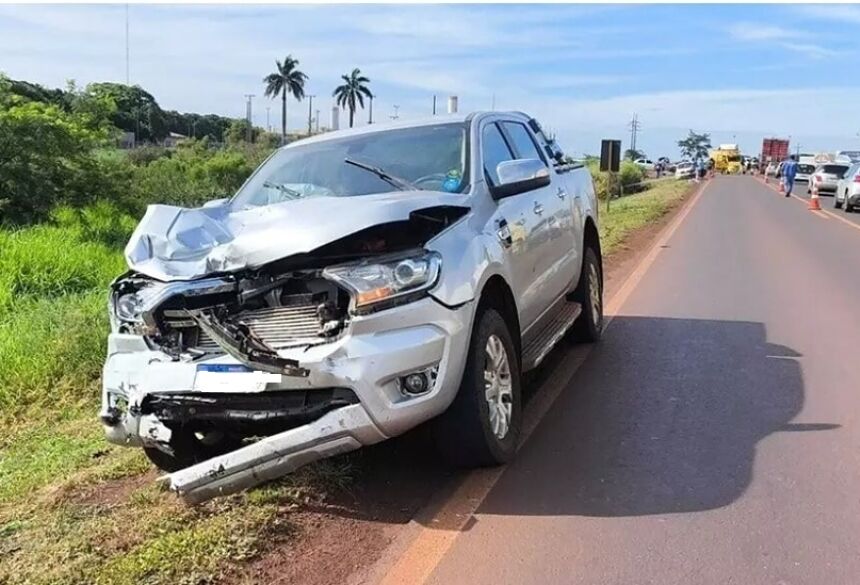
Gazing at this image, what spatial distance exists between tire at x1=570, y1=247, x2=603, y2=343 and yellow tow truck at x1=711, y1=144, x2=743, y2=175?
83382 millimetres

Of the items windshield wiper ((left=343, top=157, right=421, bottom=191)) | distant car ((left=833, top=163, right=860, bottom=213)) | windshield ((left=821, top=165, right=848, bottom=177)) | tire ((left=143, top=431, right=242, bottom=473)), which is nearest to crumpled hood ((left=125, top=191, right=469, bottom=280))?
windshield wiper ((left=343, top=157, right=421, bottom=191))

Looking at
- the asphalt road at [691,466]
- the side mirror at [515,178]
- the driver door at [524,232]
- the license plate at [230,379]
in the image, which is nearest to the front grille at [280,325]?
the license plate at [230,379]

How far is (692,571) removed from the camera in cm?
346

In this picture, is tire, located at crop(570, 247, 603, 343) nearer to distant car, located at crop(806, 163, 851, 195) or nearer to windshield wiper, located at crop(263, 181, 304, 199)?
windshield wiper, located at crop(263, 181, 304, 199)

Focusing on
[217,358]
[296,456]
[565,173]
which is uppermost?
[565,173]

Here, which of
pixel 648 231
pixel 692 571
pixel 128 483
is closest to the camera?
pixel 692 571

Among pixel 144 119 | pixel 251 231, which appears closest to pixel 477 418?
pixel 251 231

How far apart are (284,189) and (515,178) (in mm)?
1567

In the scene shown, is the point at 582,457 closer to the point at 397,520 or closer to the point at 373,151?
the point at 397,520

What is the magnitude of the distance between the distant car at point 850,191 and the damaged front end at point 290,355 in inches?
1005

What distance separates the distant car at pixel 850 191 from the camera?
26.0 meters

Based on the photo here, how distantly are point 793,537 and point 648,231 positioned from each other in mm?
15900

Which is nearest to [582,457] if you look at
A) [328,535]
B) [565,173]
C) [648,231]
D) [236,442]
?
[328,535]

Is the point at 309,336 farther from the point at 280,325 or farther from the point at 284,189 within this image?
the point at 284,189
